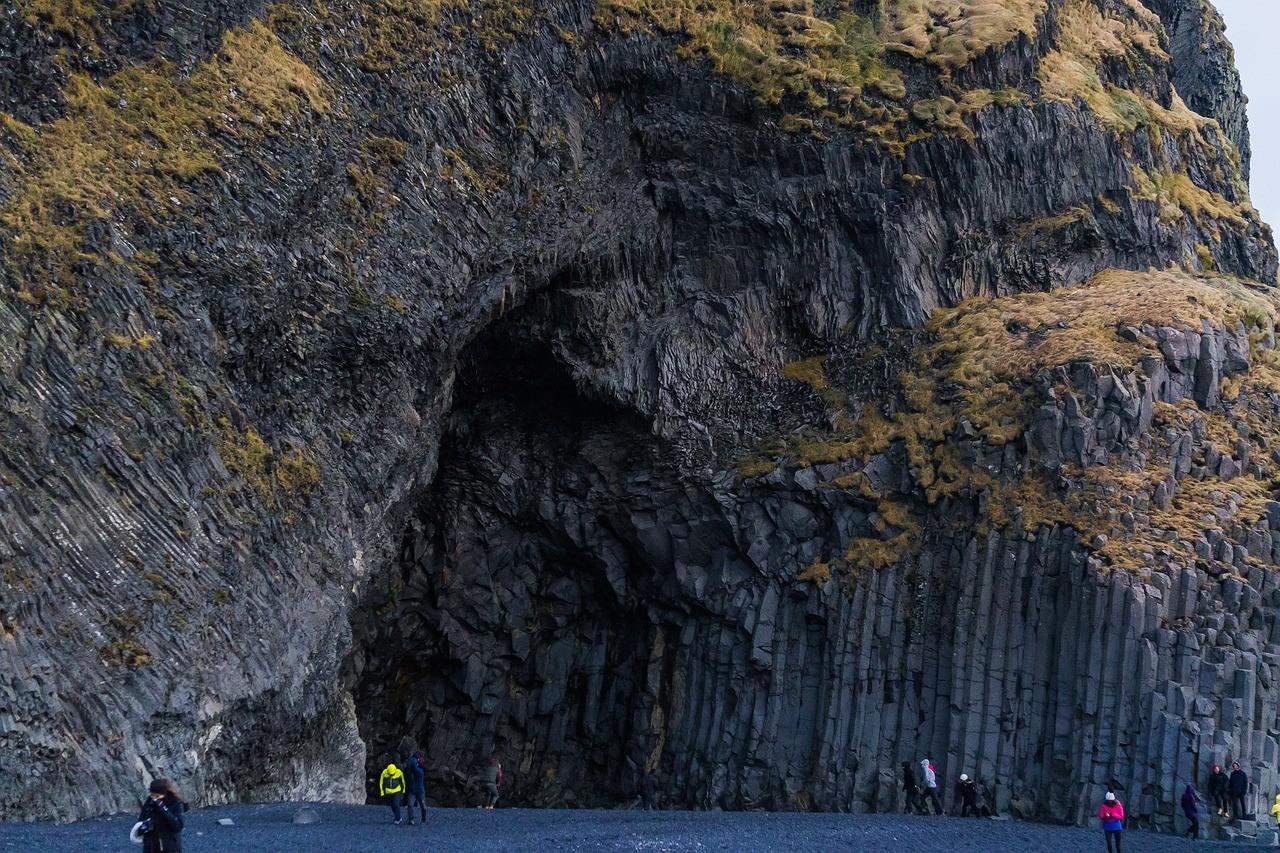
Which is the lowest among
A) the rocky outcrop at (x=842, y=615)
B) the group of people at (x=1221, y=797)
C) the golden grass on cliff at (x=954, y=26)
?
the group of people at (x=1221, y=797)

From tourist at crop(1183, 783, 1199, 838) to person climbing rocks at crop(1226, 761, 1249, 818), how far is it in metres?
0.69

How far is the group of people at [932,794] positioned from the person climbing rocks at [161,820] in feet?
61.6

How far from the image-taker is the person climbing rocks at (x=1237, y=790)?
80.2 ft

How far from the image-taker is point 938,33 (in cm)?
3909

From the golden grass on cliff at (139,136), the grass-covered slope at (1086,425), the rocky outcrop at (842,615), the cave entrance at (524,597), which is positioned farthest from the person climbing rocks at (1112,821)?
the golden grass on cliff at (139,136)

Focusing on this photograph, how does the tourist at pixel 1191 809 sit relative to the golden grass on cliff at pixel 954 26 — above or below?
below

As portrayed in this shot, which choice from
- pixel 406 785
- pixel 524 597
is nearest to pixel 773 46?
pixel 524 597

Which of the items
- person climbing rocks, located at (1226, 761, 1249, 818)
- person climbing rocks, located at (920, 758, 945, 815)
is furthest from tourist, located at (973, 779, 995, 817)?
person climbing rocks, located at (1226, 761, 1249, 818)

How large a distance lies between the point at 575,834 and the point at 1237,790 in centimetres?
1254

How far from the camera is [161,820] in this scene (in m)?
12.6

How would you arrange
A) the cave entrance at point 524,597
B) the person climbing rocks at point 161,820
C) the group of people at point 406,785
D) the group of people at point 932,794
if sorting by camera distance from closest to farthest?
the person climbing rocks at point 161,820 < the group of people at point 406,785 < the group of people at point 932,794 < the cave entrance at point 524,597

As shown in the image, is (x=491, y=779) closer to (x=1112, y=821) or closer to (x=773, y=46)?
(x=1112, y=821)

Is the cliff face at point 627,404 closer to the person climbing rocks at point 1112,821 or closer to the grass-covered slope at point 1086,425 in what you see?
the grass-covered slope at point 1086,425

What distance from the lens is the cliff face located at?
24.3 metres
